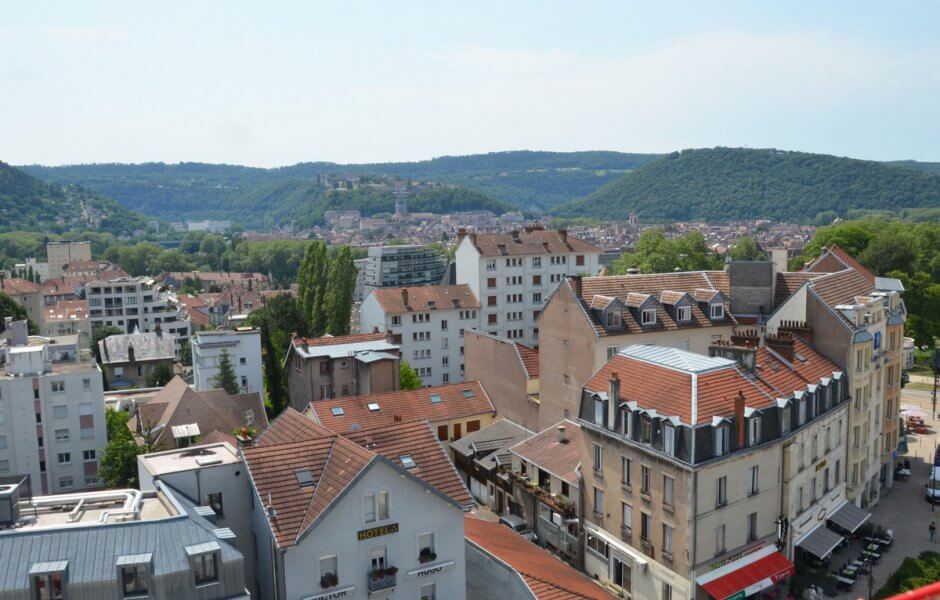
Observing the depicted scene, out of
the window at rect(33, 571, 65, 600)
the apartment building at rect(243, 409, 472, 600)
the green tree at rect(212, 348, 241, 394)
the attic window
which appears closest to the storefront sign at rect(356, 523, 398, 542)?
the apartment building at rect(243, 409, 472, 600)

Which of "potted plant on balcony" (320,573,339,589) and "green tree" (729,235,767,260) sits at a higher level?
"green tree" (729,235,767,260)

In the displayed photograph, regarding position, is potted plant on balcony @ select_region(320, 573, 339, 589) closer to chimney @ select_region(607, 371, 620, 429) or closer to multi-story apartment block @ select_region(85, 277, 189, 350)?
chimney @ select_region(607, 371, 620, 429)

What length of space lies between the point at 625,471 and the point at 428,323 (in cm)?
3834

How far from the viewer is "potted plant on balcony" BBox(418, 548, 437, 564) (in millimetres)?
24969

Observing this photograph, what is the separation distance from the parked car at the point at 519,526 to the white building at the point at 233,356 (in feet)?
96.4

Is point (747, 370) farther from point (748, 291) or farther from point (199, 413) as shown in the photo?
point (199, 413)

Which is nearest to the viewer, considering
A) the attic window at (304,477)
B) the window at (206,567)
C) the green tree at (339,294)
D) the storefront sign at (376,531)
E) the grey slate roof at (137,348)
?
the window at (206,567)

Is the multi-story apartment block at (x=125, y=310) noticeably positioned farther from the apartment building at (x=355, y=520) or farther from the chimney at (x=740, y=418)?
the chimney at (x=740, y=418)

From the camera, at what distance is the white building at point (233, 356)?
61.5 m

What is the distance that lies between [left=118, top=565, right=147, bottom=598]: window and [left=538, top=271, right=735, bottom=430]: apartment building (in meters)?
26.7

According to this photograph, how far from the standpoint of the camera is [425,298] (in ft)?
226

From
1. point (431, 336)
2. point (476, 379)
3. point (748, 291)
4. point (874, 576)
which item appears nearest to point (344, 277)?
point (431, 336)

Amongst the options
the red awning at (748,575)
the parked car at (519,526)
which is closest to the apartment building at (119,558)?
the red awning at (748,575)

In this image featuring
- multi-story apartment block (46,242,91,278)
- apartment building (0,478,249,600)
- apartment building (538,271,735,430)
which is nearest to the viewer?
apartment building (0,478,249,600)
